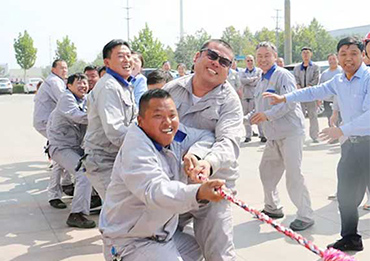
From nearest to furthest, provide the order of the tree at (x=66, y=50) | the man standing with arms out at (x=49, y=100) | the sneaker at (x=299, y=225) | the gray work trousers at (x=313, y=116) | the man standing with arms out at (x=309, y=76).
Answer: the sneaker at (x=299, y=225) < the man standing with arms out at (x=49, y=100) < the gray work trousers at (x=313, y=116) < the man standing with arms out at (x=309, y=76) < the tree at (x=66, y=50)

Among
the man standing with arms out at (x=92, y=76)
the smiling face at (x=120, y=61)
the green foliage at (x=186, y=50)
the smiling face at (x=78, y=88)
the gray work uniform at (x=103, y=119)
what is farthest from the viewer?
the green foliage at (x=186, y=50)

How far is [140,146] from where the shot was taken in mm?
2650

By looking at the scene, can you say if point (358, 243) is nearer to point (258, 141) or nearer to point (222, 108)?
point (222, 108)

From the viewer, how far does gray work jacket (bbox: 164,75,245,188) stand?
3.08 meters

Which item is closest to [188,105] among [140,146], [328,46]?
[140,146]

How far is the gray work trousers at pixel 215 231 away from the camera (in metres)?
2.99

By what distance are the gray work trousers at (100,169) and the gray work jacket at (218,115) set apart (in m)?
1.23

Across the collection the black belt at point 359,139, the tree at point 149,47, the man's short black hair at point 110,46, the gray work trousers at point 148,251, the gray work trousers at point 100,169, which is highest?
the tree at point 149,47

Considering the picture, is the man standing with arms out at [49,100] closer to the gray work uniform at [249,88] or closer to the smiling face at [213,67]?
the smiling face at [213,67]

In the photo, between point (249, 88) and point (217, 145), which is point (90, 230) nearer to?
point (217, 145)

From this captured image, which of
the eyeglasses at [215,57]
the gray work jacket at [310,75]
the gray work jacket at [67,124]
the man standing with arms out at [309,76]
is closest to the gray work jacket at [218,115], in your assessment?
the eyeglasses at [215,57]

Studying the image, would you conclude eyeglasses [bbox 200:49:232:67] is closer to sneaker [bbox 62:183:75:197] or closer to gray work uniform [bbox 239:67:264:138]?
sneaker [bbox 62:183:75:197]

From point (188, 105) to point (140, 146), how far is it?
676 millimetres

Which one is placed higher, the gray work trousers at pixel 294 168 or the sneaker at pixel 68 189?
the gray work trousers at pixel 294 168
